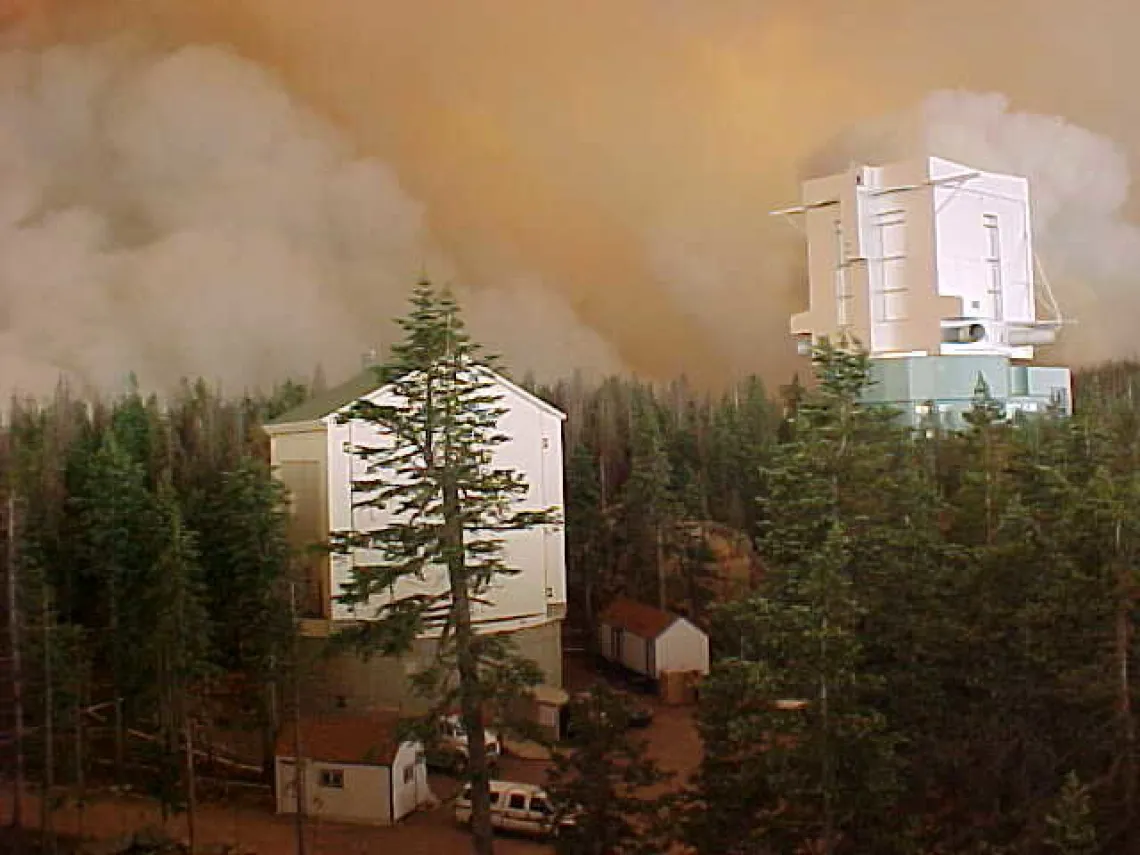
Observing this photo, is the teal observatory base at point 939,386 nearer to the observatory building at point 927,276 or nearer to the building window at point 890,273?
the observatory building at point 927,276

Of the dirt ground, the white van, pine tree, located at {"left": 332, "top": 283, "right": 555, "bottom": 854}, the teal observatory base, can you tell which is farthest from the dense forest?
the white van

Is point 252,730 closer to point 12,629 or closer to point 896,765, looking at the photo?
point 12,629

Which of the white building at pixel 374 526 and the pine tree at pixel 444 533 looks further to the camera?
the white building at pixel 374 526

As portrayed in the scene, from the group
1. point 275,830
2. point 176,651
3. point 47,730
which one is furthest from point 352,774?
point 47,730

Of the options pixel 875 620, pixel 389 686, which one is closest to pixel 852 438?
pixel 875 620

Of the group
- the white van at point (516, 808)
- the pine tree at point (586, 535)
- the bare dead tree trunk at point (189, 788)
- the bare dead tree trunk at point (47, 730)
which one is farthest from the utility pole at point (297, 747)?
the pine tree at point (586, 535)

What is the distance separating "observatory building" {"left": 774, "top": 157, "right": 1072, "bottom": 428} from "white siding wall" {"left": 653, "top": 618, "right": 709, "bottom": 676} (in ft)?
12.5

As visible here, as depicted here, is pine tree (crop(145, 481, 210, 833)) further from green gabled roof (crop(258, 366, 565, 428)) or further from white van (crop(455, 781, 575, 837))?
white van (crop(455, 781, 575, 837))

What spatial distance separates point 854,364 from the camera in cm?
1173

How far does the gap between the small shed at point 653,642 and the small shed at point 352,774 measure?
4.26m

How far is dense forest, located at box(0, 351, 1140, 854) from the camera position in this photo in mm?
8641

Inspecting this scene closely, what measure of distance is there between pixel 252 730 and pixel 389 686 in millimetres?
1497

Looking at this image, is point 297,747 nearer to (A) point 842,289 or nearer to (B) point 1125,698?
(B) point 1125,698

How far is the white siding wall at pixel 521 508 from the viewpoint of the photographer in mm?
12875
